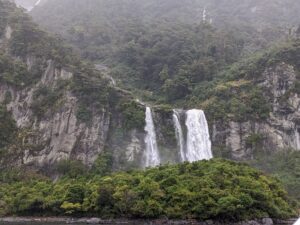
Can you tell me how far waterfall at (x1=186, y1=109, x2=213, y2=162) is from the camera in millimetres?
50719

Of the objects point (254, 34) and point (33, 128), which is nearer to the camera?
point (33, 128)

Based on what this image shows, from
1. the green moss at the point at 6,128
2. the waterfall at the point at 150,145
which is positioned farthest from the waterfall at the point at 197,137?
the green moss at the point at 6,128

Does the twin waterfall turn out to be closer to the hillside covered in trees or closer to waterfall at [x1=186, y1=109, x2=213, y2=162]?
waterfall at [x1=186, y1=109, x2=213, y2=162]

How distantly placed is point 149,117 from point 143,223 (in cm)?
2001

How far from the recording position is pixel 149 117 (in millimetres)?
52094

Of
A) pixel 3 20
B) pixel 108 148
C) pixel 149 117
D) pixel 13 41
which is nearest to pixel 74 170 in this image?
pixel 108 148

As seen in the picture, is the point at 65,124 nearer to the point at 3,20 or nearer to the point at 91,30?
the point at 3,20

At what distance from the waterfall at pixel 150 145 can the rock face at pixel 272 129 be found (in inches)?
266

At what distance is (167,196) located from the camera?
118 feet

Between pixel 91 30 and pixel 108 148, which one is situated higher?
pixel 91 30

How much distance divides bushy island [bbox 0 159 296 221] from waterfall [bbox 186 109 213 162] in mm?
8924

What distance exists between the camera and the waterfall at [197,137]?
1997 inches

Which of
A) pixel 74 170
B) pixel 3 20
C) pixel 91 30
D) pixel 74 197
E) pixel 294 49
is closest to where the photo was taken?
pixel 74 197

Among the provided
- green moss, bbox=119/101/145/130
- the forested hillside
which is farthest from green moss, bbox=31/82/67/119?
the forested hillside
